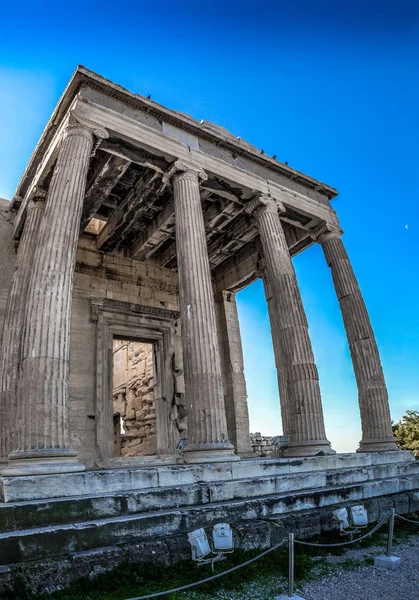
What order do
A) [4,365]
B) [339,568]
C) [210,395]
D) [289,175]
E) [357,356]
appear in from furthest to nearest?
[289,175] < [357,356] < [4,365] < [210,395] < [339,568]

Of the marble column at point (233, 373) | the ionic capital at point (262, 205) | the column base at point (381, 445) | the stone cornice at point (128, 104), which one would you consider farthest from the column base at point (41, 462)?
the marble column at point (233, 373)

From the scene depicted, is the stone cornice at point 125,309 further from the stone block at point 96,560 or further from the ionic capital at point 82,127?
the stone block at point 96,560

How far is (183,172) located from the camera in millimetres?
10852

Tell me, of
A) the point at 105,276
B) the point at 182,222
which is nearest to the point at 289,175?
the point at 182,222

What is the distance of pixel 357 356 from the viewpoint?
12586 millimetres

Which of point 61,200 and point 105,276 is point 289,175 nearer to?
point 105,276

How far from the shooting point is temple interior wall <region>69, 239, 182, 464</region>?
12216 millimetres

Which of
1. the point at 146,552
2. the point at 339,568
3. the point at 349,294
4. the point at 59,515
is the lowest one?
the point at 339,568

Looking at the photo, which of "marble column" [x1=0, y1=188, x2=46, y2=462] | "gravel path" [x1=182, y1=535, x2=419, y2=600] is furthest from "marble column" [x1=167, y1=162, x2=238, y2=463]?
"marble column" [x1=0, y1=188, x2=46, y2=462]

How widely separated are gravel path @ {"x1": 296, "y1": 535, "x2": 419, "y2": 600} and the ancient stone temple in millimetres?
1012

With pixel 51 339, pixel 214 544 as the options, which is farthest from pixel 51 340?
pixel 214 544

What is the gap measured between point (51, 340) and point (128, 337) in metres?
7.56

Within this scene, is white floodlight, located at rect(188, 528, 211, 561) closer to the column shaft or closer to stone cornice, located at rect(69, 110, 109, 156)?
the column shaft

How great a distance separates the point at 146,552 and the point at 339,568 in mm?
2508
